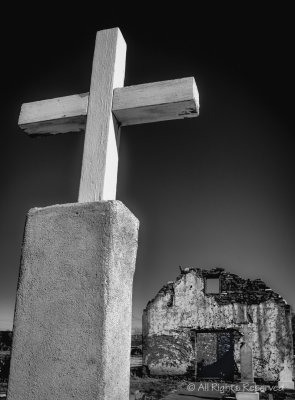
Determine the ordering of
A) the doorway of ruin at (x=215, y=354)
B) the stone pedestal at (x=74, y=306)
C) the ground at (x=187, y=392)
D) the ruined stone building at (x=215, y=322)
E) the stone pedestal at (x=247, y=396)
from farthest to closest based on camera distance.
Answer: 1. the doorway of ruin at (x=215, y=354)
2. the ruined stone building at (x=215, y=322)
3. the ground at (x=187, y=392)
4. the stone pedestal at (x=247, y=396)
5. the stone pedestal at (x=74, y=306)

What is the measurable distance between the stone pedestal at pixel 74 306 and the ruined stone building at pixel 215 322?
53.0 feet

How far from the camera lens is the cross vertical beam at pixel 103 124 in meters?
1.52

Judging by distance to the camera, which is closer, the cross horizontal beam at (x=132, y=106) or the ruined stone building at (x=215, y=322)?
the cross horizontal beam at (x=132, y=106)

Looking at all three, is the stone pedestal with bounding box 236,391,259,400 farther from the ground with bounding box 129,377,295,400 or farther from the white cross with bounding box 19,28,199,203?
the white cross with bounding box 19,28,199,203

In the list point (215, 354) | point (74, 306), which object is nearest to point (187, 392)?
point (215, 354)

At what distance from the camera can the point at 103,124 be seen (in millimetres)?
1603

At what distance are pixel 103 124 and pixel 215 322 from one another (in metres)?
16.6

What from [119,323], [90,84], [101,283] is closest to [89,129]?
[90,84]

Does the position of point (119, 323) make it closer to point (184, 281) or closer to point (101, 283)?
point (101, 283)

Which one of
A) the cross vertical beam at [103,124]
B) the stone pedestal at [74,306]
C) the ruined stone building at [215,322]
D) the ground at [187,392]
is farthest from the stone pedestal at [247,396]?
the cross vertical beam at [103,124]

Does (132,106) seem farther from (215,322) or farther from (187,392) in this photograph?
(215,322)

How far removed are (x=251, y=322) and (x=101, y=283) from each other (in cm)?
1654

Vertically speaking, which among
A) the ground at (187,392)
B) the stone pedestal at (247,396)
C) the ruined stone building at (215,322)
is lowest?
the ground at (187,392)

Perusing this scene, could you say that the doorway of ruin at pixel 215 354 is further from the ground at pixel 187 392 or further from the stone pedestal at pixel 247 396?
the stone pedestal at pixel 247 396
